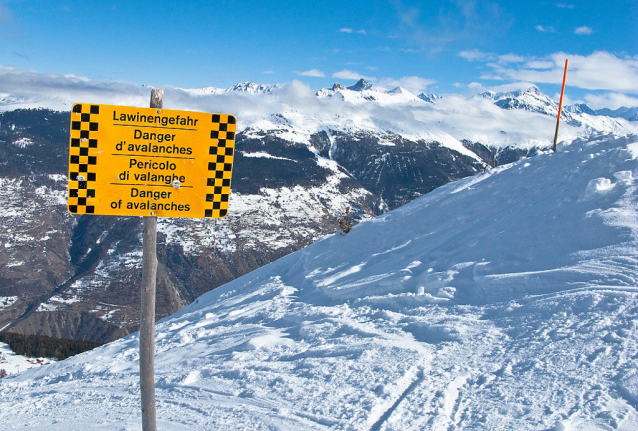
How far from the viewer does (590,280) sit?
9.46 meters

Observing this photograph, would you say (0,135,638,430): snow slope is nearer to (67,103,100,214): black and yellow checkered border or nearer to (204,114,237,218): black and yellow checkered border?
(204,114,237,218): black and yellow checkered border

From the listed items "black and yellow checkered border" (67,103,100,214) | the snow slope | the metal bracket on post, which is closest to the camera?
"black and yellow checkered border" (67,103,100,214)

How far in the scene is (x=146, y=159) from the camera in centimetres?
482

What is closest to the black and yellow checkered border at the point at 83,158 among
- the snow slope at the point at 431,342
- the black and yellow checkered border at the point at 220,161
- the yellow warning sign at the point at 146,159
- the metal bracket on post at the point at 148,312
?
the yellow warning sign at the point at 146,159

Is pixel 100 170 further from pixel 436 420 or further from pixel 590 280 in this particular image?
pixel 590 280

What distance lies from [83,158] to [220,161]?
139 cm

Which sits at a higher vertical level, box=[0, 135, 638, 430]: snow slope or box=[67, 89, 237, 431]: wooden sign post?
box=[67, 89, 237, 431]: wooden sign post

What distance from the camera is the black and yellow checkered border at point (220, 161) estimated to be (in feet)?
15.9

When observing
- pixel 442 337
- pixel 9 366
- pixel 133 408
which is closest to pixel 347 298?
pixel 442 337

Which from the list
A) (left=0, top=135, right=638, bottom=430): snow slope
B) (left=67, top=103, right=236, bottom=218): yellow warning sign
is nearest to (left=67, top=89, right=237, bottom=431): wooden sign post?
(left=67, top=103, right=236, bottom=218): yellow warning sign

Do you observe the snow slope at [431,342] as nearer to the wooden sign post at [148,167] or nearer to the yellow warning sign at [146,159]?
the wooden sign post at [148,167]

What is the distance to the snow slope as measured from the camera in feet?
21.8

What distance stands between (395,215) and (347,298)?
8.29 m

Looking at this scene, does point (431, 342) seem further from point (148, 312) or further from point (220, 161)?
point (220, 161)
